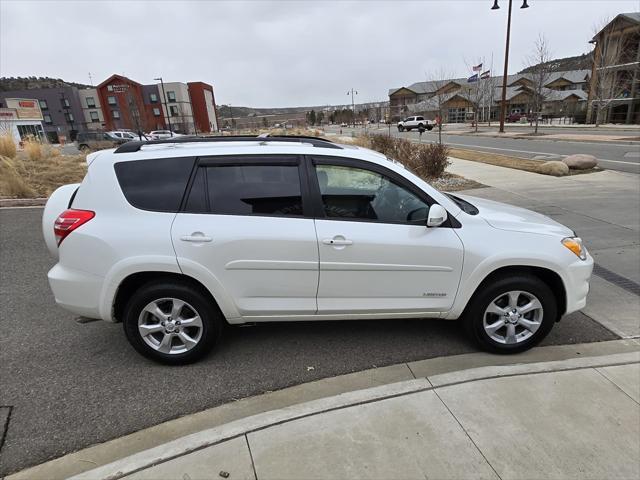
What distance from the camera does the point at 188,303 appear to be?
9.85 feet

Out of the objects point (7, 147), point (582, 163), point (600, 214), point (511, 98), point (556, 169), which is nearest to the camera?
point (600, 214)

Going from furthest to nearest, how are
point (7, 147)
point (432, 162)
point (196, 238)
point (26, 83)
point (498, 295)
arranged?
point (26, 83), point (7, 147), point (432, 162), point (498, 295), point (196, 238)

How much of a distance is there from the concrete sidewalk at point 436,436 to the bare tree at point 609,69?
41.9 m

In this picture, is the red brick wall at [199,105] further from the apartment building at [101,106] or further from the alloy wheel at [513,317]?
the alloy wheel at [513,317]

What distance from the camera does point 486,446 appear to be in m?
2.32

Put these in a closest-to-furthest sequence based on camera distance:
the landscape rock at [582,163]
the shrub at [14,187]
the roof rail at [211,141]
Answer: the roof rail at [211,141] → the shrub at [14,187] → the landscape rock at [582,163]

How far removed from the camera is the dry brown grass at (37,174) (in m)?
10.2

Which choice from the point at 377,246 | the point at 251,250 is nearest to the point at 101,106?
the point at 251,250

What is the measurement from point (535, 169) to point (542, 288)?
38.0 feet

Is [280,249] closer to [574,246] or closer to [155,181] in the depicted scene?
[155,181]

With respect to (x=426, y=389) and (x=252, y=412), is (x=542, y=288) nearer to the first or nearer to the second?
(x=426, y=389)

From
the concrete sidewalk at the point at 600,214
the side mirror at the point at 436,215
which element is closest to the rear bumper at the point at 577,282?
the concrete sidewalk at the point at 600,214

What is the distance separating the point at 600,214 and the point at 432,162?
5047 millimetres

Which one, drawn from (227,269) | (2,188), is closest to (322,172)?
(227,269)
